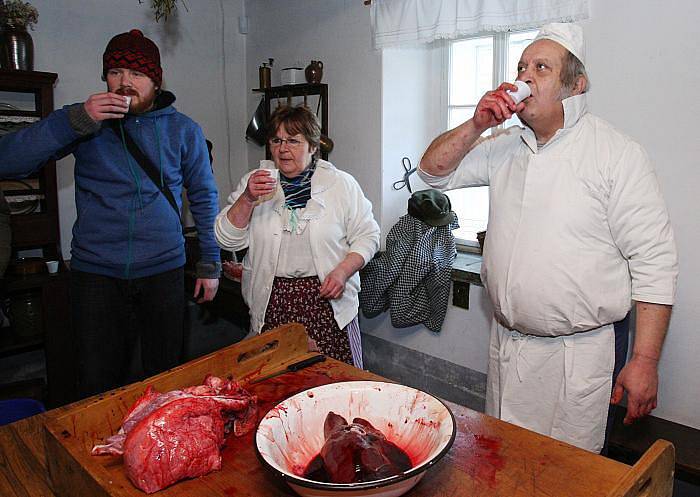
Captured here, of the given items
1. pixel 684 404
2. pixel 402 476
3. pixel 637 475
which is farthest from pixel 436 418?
pixel 684 404

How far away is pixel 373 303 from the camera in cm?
286

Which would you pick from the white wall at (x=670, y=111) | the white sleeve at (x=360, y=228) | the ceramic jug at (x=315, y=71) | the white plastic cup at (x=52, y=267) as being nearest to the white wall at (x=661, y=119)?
the white wall at (x=670, y=111)

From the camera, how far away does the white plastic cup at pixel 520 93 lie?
1466mm

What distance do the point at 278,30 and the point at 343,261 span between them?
225cm

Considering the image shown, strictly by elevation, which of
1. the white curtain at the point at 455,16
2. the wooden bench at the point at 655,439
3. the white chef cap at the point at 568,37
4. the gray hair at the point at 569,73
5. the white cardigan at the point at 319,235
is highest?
the white curtain at the point at 455,16

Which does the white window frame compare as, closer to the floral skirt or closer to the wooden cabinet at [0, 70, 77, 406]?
the floral skirt

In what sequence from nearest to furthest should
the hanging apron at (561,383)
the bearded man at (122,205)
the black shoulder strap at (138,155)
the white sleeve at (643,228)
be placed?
the white sleeve at (643,228) < the hanging apron at (561,383) < the bearded man at (122,205) < the black shoulder strap at (138,155)

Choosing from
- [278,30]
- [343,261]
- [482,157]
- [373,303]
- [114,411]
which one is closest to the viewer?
[114,411]

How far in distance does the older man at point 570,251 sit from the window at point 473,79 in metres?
1.24

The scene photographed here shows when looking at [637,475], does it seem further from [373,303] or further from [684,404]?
[373,303]

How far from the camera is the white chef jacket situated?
144cm

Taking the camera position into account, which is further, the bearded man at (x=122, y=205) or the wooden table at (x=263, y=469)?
the bearded man at (x=122, y=205)

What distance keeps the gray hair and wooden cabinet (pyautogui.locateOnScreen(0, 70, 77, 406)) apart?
94.7 inches

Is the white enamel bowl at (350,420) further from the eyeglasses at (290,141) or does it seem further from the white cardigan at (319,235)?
the eyeglasses at (290,141)
